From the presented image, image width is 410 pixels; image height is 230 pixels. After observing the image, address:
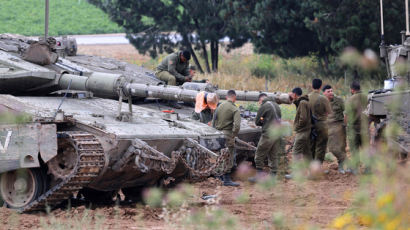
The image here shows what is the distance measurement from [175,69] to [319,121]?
2.89m

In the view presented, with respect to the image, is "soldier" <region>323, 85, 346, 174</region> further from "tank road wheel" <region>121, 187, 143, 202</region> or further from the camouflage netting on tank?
"tank road wheel" <region>121, 187, 143, 202</region>

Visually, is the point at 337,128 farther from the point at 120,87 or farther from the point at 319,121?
the point at 120,87

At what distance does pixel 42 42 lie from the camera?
11.4m

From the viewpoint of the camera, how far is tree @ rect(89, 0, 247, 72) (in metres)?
28.5

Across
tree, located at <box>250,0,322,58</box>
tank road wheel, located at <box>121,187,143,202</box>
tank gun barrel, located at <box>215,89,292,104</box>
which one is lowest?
tank road wheel, located at <box>121,187,143,202</box>

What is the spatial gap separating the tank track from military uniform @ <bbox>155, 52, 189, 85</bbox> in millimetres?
4607

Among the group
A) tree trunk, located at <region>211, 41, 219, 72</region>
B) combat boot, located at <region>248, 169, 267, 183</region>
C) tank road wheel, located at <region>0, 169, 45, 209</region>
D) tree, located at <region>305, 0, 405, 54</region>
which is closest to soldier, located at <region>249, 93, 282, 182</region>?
combat boot, located at <region>248, 169, 267, 183</region>

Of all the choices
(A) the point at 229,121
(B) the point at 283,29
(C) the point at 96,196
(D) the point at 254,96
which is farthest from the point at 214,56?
(C) the point at 96,196

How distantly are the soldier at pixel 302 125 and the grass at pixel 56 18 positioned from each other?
24.1 m

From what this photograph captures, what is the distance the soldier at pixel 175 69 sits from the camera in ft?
44.1

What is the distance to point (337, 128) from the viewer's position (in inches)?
522

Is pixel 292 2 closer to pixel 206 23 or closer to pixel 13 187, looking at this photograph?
pixel 206 23

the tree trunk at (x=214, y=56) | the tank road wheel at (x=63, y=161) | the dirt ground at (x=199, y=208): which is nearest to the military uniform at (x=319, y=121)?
Result: the dirt ground at (x=199, y=208)

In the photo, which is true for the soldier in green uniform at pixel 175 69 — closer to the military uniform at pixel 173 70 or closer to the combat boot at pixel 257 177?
the military uniform at pixel 173 70
